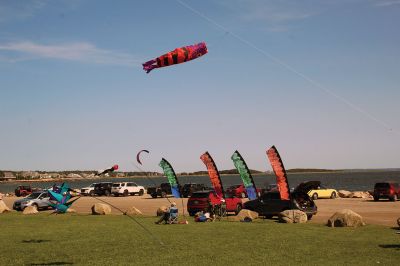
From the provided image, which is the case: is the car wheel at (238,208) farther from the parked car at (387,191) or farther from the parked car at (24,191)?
the parked car at (24,191)

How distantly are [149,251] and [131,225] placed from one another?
28.7ft

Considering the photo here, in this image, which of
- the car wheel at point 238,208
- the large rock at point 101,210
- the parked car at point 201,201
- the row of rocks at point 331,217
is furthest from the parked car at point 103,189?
the row of rocks at point 331,217

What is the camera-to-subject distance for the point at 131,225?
23.9 metres

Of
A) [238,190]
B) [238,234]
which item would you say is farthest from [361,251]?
[238,190]

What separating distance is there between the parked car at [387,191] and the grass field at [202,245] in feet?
79.0

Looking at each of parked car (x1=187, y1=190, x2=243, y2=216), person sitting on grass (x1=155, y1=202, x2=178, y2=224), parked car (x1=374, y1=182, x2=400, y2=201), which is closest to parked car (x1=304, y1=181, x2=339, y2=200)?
parked car (x1=374, y1=182, x2=400, y2=201)

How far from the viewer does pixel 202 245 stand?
648 inches

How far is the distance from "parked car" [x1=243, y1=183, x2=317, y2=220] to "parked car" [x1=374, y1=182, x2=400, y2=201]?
64.3ft

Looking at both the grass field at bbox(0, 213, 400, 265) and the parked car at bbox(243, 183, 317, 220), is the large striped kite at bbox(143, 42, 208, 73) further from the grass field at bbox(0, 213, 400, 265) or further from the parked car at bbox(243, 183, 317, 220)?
the parked car at bbox(243, 183, 317, 220)

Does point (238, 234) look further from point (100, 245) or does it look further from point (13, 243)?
point (13, 243)

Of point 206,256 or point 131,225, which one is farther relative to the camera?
point 131,225

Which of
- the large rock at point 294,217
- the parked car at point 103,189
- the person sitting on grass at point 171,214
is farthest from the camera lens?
the parked car at point 103,189

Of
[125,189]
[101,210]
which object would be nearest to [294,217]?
[101,210]

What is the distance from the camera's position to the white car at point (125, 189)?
6191 cm
